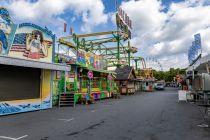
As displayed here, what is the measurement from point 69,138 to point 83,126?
2102 mm

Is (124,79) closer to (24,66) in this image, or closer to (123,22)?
(123,22)

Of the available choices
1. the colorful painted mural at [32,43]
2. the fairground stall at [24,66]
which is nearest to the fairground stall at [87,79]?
the colorful painted mural at [32,43]

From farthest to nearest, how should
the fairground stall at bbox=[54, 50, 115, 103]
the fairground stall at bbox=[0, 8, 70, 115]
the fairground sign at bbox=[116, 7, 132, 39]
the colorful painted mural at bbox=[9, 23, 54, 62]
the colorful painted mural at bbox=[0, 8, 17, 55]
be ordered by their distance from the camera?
the fairground sign at bbox=[116, 7, 132, 39] < the fairground stall at bbox=[54, 50, 115, 103] < the colorful painted mural at bbox=[9, 23, 54, 62] < the fairground stall at bbox=[0, 8, 70, 115] < the colorful painted mural at bbox=[0, 8, 17, 55]

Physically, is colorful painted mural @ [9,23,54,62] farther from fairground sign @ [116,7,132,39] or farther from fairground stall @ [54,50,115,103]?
fairground sign @ [116,7,132,39]

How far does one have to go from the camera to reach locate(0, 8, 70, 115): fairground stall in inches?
489

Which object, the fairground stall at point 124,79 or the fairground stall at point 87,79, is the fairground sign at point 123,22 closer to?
the fairground stall at point 124,79

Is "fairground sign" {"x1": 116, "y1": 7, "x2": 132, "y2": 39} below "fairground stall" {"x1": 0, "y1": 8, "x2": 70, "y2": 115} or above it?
above

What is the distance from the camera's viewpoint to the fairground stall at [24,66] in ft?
40.8

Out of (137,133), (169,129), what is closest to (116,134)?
(137,133)

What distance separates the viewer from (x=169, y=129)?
28.5 ft

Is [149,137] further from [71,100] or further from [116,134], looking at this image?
[71,100]

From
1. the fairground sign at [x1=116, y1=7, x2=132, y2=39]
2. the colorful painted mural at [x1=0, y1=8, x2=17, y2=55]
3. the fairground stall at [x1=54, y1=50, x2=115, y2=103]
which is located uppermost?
the fairground sign at [x1=116, y1=7, x2=132, y2=39]

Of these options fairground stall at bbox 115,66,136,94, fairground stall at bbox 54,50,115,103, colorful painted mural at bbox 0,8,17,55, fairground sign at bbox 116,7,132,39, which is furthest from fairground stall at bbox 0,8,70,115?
fairground sign at bbox 116,7,132,39

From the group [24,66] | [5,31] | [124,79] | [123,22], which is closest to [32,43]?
[5,31]
